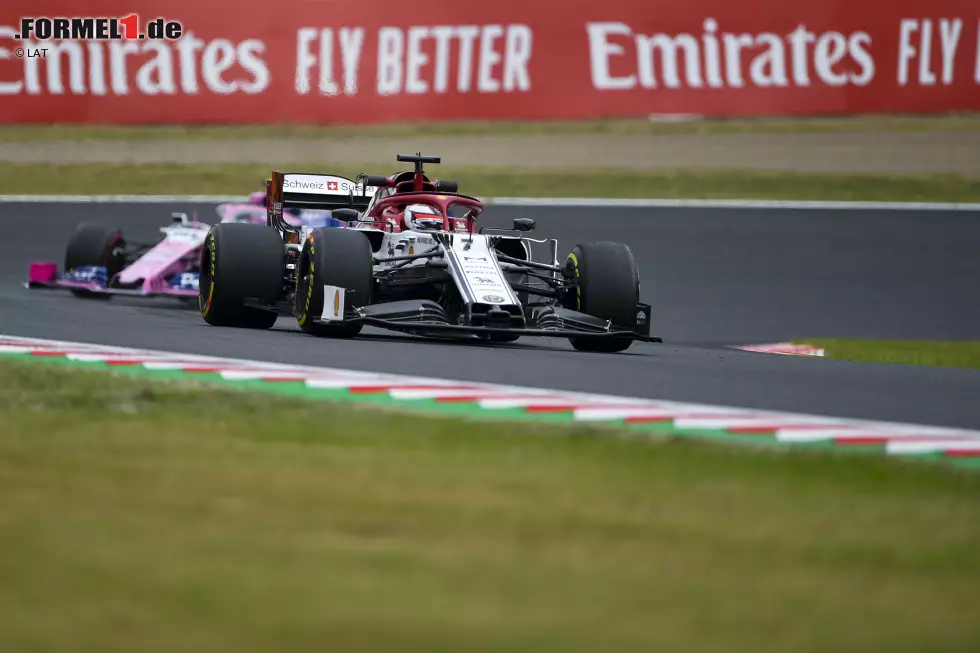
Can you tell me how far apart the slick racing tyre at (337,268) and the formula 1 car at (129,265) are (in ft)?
13.6

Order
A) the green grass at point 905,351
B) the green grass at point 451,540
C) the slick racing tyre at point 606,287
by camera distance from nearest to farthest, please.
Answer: the green grass at point 451,540, the slick racing tyre at point 606,287, the green grass at point 905,351

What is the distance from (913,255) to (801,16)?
393 centimetres

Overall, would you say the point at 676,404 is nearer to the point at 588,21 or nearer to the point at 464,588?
the point at 464,588

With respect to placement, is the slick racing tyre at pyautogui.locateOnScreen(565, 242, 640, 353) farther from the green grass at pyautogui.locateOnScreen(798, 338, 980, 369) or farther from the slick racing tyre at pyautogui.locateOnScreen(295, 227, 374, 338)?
the green grass at pyautogui.locateOnScreen(798, 338, 980, 369)

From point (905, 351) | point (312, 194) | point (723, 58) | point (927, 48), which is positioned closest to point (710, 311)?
point (905, 351)

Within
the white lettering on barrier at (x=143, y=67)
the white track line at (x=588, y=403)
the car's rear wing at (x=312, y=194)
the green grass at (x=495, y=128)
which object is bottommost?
the white track line at (x=588, y=403)

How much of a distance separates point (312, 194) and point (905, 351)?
18.5ft

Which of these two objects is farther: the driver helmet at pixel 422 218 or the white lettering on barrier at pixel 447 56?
the white lettering on barrier at pixel 447 56

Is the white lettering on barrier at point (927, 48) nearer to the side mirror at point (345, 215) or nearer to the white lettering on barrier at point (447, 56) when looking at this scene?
the white lettering on barrier at point (447, 56)

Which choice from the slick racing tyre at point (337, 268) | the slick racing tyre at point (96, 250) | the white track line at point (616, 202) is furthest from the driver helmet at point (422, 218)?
the white track line at point (616, 202)

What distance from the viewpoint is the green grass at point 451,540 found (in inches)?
169

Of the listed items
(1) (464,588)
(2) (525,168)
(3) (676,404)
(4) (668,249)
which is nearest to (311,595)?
(1) (464,588)

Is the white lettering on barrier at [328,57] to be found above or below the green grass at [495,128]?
above

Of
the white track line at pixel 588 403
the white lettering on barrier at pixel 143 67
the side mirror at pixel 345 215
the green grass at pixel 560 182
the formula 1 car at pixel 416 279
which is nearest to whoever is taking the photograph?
the white track line at pixel 588 403
